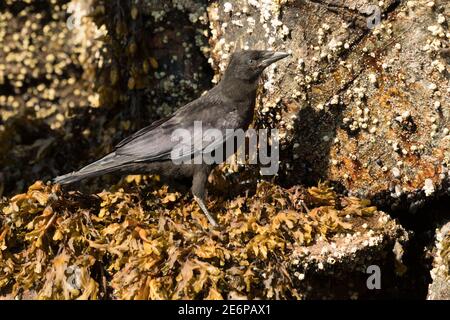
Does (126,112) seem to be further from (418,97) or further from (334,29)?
(418,97)

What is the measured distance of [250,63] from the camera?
215 inches

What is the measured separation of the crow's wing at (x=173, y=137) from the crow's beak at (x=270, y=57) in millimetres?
418

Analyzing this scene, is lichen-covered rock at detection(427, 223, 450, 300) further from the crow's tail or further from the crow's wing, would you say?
the crow's tail

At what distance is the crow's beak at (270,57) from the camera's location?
5.29m

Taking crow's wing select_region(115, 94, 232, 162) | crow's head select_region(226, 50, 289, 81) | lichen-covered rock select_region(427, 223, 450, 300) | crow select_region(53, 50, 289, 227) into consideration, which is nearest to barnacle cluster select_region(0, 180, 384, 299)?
crow select_region(53, 50, 289, 227)

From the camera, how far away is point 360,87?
213 inches

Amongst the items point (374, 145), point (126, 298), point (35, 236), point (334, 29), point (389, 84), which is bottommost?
point (126, 298)

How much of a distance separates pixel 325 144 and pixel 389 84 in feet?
2.10

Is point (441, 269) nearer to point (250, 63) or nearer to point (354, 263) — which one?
→ point (354, 263)

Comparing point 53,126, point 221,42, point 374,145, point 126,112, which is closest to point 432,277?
point 374,145

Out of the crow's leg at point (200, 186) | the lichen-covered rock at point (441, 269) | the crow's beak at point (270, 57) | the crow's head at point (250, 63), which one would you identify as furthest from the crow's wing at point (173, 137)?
the lichen-covered rock at point (441, 269)

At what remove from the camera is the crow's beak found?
5289mm

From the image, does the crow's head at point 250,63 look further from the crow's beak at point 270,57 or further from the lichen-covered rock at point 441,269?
the lichen-covered rock at point 441,269
